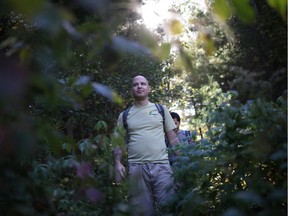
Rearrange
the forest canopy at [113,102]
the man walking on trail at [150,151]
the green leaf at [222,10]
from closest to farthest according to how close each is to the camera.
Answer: the forest canopy at [113,102] → the green leaf at [222,10] → the man walking on trail at [150,151]

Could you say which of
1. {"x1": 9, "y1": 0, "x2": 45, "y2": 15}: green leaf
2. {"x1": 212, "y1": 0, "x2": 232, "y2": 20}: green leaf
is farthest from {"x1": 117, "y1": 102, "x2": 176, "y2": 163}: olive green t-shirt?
{"x1": 9, "y1": 0, "x2": 45, "y2": 15}: green leaf

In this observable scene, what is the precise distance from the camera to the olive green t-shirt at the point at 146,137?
3.57 meters

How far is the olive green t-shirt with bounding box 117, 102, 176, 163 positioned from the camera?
3.57 meters

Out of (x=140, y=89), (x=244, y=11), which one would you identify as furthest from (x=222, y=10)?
(x=140, y=89)

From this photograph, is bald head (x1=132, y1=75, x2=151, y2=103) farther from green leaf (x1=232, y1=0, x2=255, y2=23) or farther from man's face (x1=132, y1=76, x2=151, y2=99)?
green leaf (x1=232, y1=0, x2=255, y2=23)

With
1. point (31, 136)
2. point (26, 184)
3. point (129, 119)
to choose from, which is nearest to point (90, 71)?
point (129, 119)

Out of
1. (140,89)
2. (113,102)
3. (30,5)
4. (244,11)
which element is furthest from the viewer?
(140,89)

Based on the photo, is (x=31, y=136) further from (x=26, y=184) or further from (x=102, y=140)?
(x=102, y=140)

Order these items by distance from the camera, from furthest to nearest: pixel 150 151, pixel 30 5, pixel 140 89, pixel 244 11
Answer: pixel 140 89 < pixel 150 151 < pixel 244 11 < pixel 30 5

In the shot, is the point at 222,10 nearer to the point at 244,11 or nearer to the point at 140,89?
the point at 244,11

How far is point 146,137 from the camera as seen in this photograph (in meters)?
3.57

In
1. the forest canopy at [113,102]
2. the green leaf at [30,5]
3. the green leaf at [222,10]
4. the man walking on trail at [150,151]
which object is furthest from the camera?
the man walking on trail at [150,151]

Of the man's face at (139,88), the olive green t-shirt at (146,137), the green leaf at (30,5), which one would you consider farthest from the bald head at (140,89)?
the green leaf at (30,5)

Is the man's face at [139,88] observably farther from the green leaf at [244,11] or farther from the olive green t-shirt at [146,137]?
the green leaf at [244,11]
